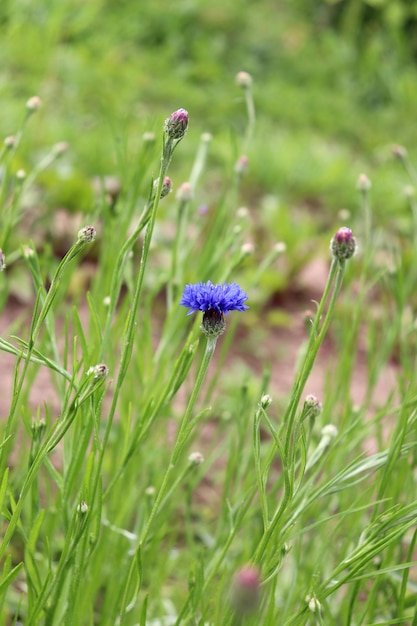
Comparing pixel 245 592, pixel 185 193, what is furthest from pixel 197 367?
pixel 245 592

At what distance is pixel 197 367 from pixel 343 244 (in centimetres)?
54

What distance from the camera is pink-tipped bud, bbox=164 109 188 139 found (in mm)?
580

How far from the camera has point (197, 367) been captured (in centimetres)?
112

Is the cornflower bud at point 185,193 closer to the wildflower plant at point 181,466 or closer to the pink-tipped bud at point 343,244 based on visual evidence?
the wildflower plant at point 181,466

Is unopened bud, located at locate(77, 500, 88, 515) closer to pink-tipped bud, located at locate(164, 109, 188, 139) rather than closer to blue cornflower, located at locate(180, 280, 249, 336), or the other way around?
blue cornflower, located at locate(180, 280, 249, 336)

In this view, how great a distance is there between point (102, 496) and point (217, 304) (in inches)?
8.6

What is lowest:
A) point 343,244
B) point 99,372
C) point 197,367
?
point 99,372

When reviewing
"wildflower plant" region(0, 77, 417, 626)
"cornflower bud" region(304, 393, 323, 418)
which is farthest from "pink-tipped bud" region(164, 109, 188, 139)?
"cornflower bud" region(304, 393, 323, 418)

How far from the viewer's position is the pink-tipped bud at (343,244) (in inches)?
23.6

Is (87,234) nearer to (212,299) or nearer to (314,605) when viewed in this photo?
(212,299)

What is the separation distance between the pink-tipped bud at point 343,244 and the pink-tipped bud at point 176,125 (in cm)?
14

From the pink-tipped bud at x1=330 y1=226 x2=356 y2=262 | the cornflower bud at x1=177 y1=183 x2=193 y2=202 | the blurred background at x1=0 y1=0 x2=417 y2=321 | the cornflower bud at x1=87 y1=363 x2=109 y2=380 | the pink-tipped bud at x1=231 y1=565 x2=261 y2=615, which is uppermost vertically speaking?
the blurred background at x1=0 y1=0 x2=417 y2=321

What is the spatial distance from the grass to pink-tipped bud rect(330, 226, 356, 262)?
0.03m

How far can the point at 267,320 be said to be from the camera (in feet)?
6.70
